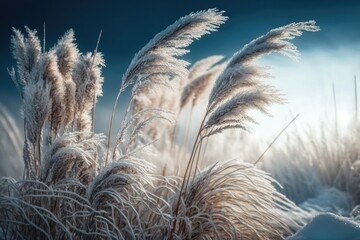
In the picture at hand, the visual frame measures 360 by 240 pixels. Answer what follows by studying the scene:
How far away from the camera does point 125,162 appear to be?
2566 mm

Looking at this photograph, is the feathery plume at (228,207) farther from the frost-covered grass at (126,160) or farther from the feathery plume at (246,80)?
the feathery plume at (246,80)

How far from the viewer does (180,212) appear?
2.97 meters

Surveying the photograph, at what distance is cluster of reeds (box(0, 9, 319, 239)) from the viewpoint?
8.72ft

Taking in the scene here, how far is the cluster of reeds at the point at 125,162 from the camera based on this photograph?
2658 mm

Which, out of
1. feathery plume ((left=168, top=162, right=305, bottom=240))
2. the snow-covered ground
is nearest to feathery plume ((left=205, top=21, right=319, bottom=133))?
feathery plume ((left=168, top=162, right=305, bottom=240))

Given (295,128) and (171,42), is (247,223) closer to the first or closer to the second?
(171,42)

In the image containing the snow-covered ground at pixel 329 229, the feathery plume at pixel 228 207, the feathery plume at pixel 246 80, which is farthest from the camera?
the feathery plume at pixel 228 207

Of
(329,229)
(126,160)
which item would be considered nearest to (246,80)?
(126,160)

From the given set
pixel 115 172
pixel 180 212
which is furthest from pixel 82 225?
pixel 180 212

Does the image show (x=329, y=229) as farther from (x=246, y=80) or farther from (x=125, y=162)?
(x=125, y=162)

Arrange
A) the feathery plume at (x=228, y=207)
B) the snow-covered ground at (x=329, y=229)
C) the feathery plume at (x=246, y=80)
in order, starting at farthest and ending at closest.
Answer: the feathery plume at (x=228, y=207) < the feathery plume at (x=246, y=80) < the snow-covered ground at (x=329, y=229)

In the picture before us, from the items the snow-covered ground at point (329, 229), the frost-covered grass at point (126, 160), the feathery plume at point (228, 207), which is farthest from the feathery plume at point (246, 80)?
the snow-covered ground at point (329, 229)

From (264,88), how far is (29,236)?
1597mm

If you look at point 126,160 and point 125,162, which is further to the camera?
point 126,160
